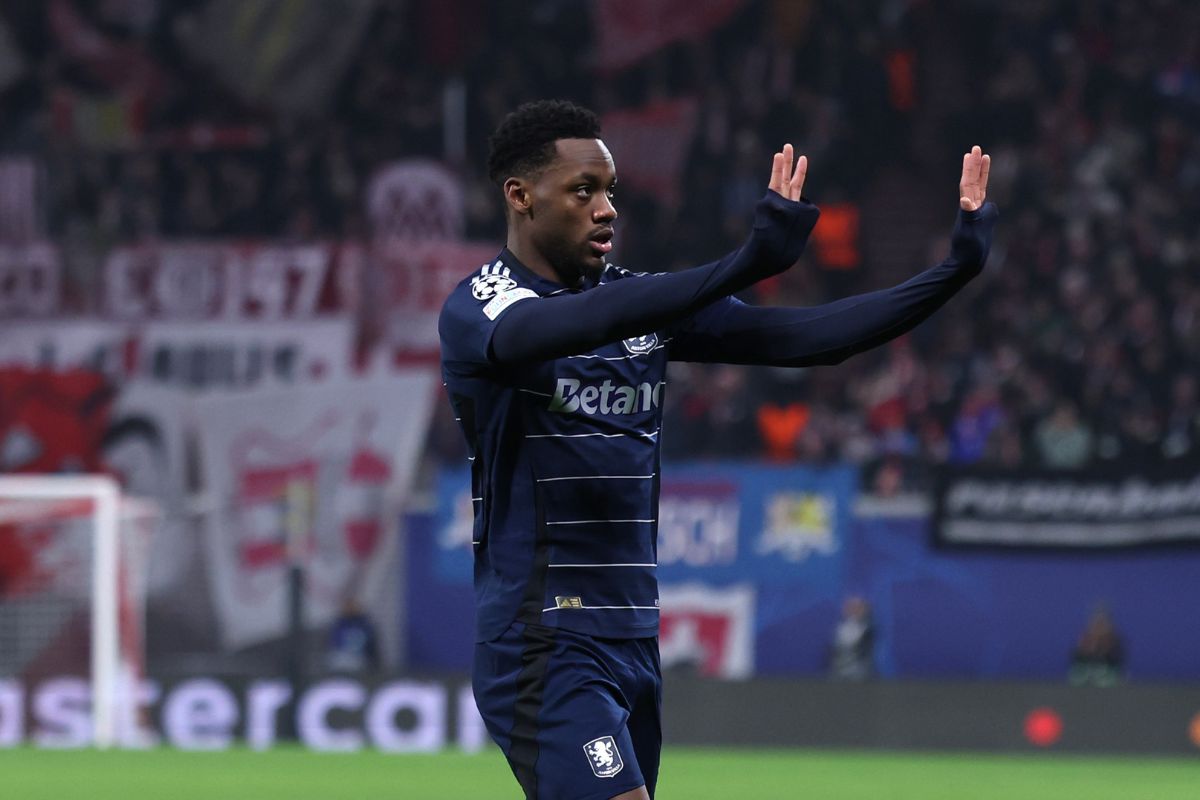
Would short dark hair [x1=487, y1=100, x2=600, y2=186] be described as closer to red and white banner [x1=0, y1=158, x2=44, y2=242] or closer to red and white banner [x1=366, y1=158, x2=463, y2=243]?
red and white banner [x1=366, y1=158, x2=463, y2=243]

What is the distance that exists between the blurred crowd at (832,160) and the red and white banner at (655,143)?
165mm

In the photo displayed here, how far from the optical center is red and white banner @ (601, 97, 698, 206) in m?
17.8

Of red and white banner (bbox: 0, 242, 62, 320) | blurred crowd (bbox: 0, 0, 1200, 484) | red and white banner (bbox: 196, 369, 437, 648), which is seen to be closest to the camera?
red and white banner (bbox: 196, 369, 437, 648)

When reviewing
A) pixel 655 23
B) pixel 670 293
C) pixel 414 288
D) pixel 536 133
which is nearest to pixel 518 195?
pixel 536 133

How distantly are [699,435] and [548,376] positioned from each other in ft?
37.8

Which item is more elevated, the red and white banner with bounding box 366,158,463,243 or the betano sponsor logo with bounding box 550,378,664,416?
the red and white banner with bounding box 366,158,463,243

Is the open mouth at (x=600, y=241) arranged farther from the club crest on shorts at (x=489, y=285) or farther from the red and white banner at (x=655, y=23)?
the red and white banner at (x=655, y=23)

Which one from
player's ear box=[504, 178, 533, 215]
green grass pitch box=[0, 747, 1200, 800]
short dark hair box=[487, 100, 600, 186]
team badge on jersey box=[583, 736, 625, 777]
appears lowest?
green grass pitch box=[0, 747, 1200, 800]

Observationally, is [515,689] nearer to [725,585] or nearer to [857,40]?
[725,585]

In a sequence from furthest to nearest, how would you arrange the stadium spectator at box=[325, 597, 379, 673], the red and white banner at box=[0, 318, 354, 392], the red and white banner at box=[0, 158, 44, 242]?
1. the red and white banner at box=[0, 158, 44, 242]
2. the red and white banner at box=[0, 318, 354, 392]
3. the stadium spectator at box=[325, 597, 379, 673]

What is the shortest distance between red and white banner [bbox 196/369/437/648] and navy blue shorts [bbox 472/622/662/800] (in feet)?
35.8

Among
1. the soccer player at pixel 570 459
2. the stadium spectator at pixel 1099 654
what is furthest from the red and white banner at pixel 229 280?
the soccer player at pixel 570 459

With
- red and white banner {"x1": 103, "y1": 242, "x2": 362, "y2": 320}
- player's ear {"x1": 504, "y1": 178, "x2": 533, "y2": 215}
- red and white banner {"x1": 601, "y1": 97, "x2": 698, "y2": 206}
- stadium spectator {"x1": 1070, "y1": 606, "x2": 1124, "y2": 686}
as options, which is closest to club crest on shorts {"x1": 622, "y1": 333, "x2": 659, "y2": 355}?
player's ear {"x1": 504, "y1": 178, "x2": 533, "y2": 215}

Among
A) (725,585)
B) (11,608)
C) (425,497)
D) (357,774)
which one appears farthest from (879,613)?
(11,608)
